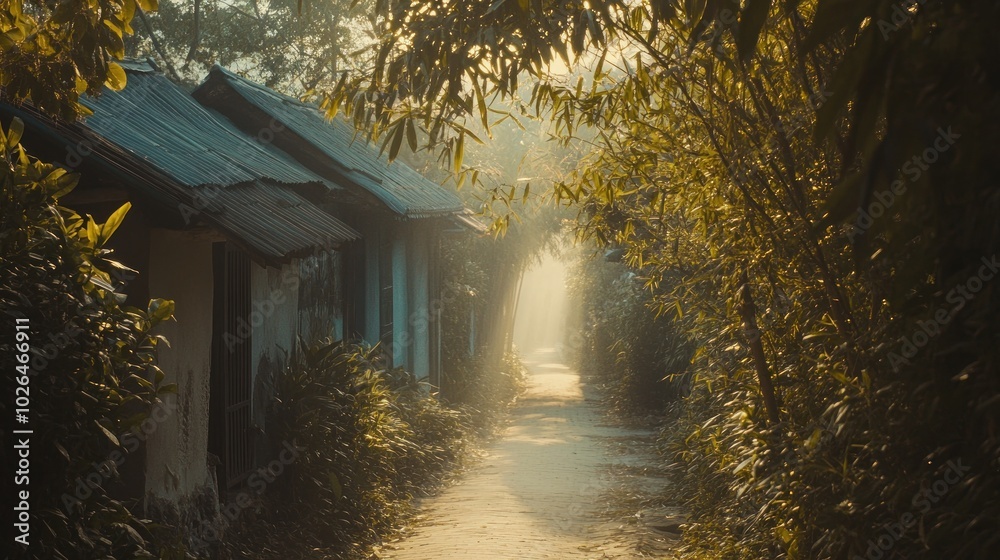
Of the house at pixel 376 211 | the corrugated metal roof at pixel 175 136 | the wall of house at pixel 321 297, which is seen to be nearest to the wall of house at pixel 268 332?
the wall of house at pixel 321 297

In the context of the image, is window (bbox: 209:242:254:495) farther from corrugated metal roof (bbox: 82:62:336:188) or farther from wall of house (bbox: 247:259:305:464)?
corrugated metal roof (bbox: 82:62:336:188)

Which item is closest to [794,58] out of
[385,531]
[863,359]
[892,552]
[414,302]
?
[863,359]

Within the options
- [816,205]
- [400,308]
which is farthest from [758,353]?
[400,308]

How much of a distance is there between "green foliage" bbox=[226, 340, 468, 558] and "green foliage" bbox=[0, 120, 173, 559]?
3.45m

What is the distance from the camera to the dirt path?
25.5 ft

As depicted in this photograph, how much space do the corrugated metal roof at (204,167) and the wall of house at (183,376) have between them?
44 cm

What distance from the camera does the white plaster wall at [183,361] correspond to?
6.01 meters

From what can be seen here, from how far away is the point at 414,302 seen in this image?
50.3ft

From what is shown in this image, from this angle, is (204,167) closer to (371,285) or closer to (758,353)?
(758,353)

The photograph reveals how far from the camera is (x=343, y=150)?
12.6 m

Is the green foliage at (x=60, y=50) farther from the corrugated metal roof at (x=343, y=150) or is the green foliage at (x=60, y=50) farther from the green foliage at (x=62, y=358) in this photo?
the corrugated metal roof at (x=343, y=150)

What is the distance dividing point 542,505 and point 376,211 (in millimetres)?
4380

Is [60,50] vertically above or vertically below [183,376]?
above

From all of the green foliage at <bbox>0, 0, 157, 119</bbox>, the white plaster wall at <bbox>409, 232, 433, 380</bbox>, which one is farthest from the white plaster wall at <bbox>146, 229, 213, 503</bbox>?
the white plaster wall at <bbox>409, 232, 433, 380</bbox>
